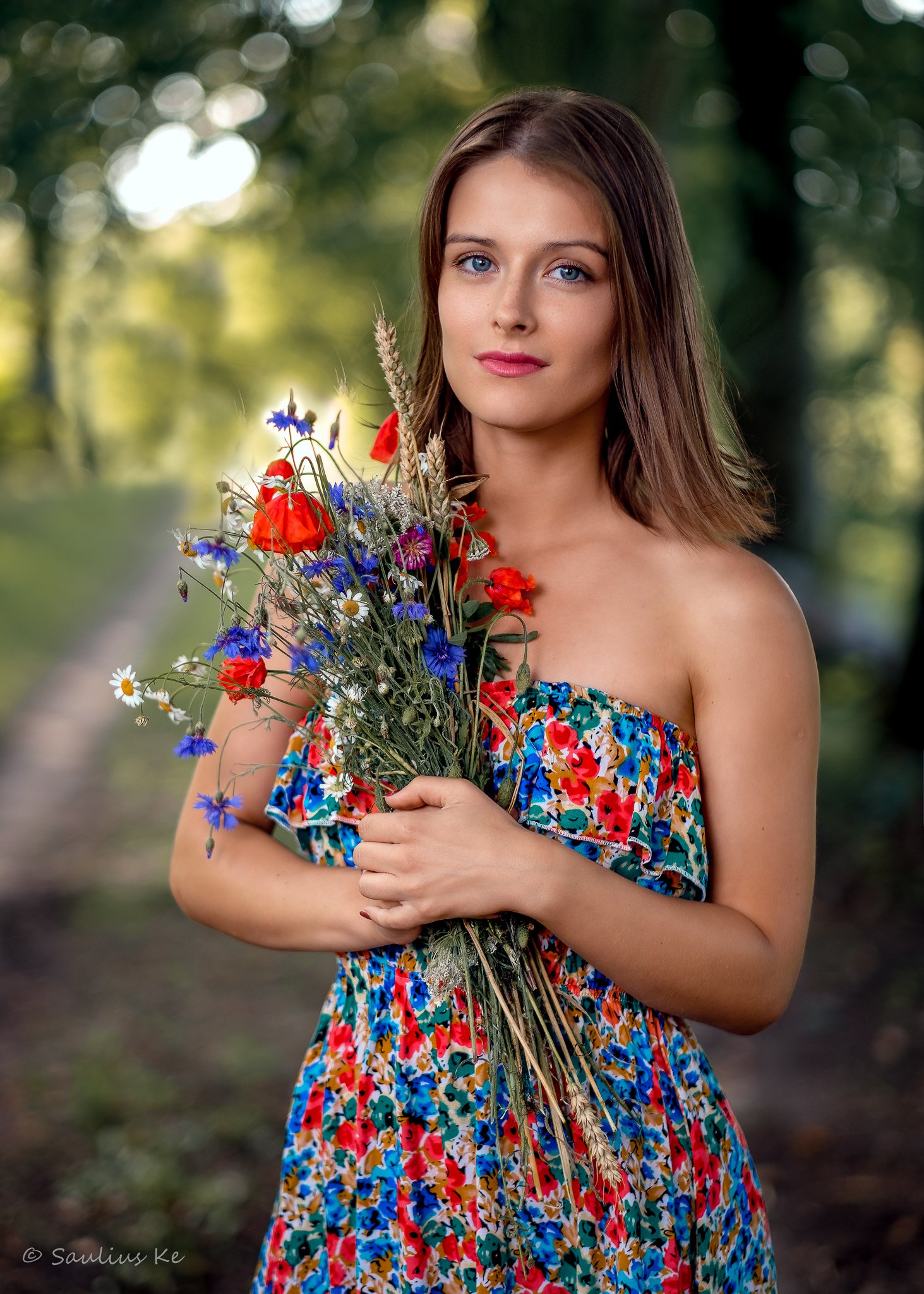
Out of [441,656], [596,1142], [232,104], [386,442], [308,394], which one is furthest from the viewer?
[308,394]

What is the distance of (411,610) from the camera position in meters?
1.43

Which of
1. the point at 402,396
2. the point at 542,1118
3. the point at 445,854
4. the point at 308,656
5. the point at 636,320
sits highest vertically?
the point at 636,320

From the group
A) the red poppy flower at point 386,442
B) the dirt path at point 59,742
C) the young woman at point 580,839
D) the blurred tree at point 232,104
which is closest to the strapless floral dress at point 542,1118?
the young woman at point 580,839

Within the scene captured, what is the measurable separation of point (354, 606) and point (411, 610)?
7cm

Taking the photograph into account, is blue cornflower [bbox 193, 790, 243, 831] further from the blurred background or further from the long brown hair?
the long brown hair

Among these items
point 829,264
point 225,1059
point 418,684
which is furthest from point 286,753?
point 829,264

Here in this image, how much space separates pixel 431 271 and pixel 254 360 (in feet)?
19.0

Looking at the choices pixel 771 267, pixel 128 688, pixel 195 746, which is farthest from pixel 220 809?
pixel 771 267

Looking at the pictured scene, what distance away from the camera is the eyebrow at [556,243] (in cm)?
162

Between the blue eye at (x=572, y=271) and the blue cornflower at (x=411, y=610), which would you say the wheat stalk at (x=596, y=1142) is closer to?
the blue cornflower at (x=411, y=610)

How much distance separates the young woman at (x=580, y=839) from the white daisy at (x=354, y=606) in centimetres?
19

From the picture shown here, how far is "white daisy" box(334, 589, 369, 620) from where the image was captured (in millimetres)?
1397

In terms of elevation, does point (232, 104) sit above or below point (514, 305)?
above

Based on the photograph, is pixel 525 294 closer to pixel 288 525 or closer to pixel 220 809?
pixel 288 525
